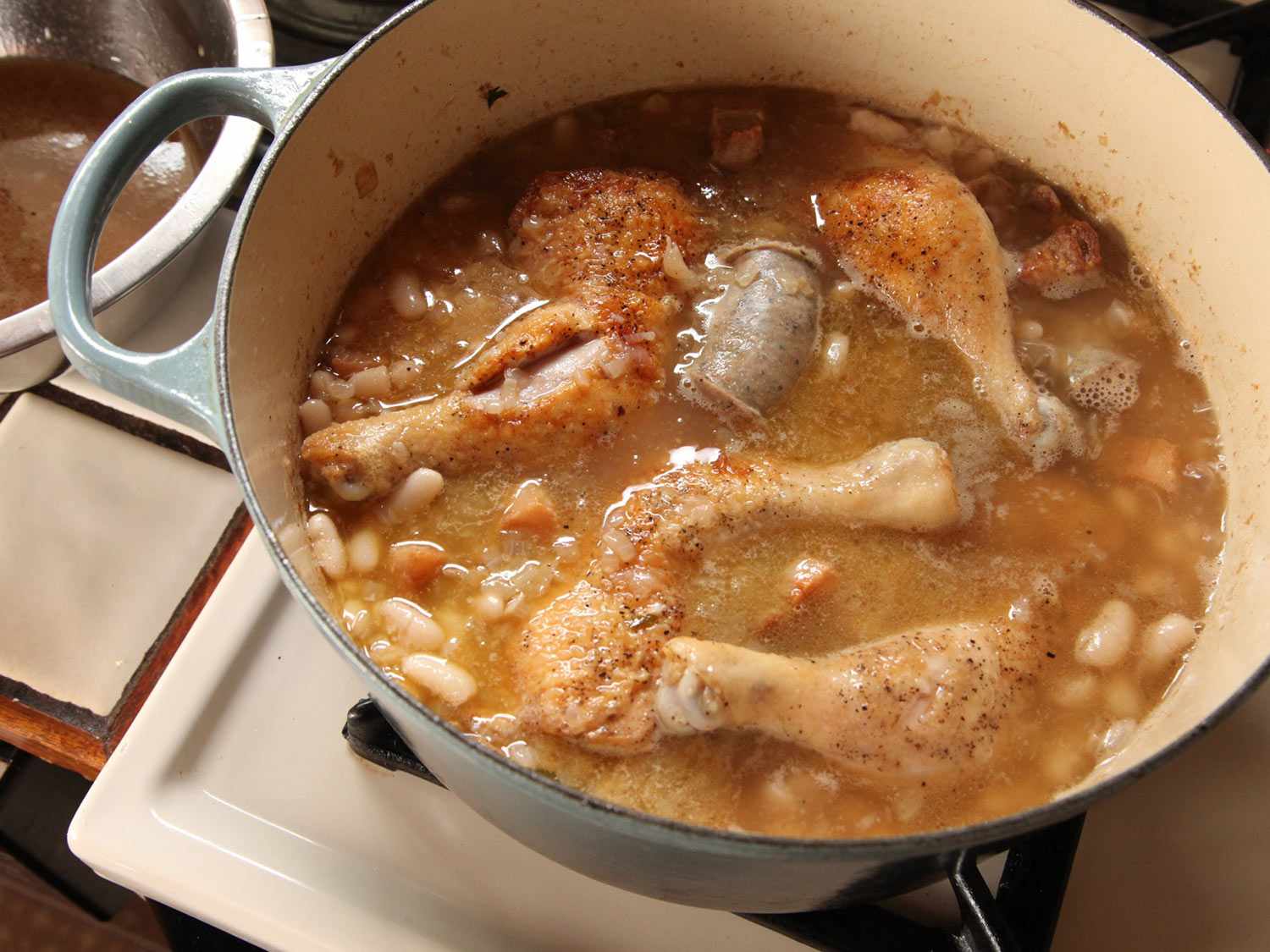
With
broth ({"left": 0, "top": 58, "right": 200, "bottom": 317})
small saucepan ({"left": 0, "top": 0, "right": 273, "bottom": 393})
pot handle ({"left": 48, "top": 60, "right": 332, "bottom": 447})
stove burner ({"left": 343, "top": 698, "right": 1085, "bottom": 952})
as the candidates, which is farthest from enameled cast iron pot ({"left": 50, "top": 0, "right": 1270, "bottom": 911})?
broth ({"left": 0, "top": 58, "right": 200, "bottom": 317})

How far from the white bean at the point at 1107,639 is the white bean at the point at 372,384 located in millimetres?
791

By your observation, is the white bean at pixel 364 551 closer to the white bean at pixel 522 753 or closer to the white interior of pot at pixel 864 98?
the white interior of pot at pixel 864 98

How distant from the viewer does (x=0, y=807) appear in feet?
5.16

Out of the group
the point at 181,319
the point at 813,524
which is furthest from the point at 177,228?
the point at 813,524

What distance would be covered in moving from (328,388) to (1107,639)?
2.86 feet

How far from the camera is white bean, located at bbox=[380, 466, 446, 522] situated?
4.00ft

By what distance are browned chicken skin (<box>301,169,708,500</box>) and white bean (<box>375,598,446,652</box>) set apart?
0.13 meters

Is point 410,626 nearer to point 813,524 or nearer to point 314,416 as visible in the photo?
point 314,416

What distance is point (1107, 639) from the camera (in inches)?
46.7

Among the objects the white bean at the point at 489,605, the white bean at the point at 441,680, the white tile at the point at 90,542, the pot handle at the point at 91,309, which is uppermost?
the pot handle at the point at 91,309

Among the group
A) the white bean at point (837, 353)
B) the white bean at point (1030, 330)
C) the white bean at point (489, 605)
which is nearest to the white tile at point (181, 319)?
the white bean at point (489, 605)

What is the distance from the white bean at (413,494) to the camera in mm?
1218

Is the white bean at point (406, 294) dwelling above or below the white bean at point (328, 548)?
above

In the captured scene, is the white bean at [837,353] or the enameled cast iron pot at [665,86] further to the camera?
the white bean at [837,353]
